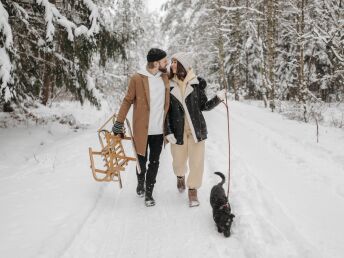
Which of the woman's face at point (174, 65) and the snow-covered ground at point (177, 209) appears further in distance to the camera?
the woman's face at point (174, 65)

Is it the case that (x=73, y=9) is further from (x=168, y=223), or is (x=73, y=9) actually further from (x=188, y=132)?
(x=168, y=223)

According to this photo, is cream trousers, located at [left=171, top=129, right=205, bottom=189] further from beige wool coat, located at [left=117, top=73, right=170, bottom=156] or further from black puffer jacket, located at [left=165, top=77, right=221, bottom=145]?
beige wool coat, located at [left=117, top=73, right=170, bottom=156]

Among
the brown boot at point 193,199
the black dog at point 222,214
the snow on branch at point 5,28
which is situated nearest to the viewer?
the black dog at point 222,214

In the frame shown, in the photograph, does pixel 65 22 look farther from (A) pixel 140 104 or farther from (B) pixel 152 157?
(B) pixel 152 157

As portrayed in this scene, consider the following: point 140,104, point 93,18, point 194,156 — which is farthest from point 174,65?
point 93,18

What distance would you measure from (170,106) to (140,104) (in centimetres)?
40

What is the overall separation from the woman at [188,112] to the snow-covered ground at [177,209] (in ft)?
2.15

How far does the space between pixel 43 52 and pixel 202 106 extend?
6.30 meters

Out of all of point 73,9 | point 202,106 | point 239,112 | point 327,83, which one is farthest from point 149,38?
point 202,106

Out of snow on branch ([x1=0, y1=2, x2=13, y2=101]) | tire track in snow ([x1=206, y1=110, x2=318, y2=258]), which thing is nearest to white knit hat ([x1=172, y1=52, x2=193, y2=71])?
tire track in snow ([x1=206, y1=110, x2=318, y2=258])

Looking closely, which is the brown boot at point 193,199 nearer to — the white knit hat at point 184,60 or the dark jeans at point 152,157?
the dark jeans at point 152,157

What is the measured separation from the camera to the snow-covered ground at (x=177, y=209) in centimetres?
378

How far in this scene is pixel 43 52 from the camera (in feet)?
31.5

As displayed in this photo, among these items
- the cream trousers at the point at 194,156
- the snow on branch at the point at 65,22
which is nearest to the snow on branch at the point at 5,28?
the snow on branch at the point at 65,22
